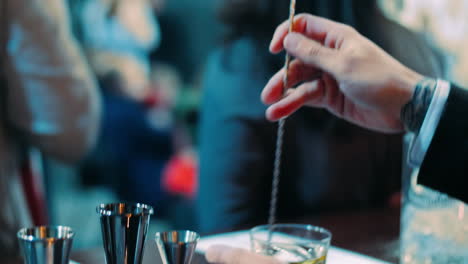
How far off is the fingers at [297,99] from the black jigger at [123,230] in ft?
1.12

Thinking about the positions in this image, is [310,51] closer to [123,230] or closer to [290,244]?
[290,244]

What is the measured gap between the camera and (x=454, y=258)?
87 centimetres

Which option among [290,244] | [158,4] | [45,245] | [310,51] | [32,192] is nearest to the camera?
[45,245]

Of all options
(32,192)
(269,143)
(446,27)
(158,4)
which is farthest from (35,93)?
(446,27)

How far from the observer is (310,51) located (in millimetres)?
803

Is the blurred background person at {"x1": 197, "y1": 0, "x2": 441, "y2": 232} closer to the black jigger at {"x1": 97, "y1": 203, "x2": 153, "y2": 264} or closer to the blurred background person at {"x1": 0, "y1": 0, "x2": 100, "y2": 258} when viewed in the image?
the blurred background person at {"x1": 0, "y1": 0, "x2": 100, "y2": 258}

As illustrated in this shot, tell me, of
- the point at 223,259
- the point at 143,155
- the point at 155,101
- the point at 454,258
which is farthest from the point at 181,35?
the point at 223,259

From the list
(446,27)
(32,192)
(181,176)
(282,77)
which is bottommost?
(181,176)

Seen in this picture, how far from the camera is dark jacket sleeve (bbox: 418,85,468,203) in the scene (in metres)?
0.79

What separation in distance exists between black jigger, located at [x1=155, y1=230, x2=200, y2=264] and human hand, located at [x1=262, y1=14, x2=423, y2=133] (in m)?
0.36

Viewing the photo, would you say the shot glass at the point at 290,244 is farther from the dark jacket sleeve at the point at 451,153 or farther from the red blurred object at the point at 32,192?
the red blurred object at the point at 32,192

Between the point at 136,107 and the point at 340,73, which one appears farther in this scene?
the point at 136,107

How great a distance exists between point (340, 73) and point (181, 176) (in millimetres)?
1930

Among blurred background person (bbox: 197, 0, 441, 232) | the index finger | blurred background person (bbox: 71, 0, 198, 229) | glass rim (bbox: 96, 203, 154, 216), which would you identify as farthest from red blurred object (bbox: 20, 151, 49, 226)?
glass rim (bbox: 96, 203, 154, 216)
